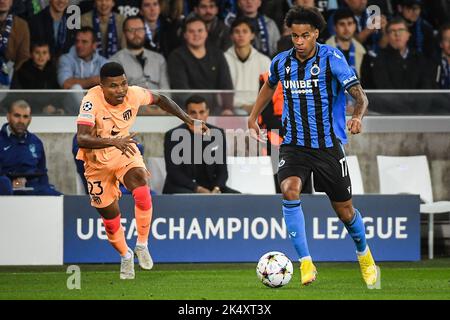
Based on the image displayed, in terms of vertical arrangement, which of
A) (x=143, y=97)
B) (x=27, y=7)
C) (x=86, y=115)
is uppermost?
(x=27, y=7)

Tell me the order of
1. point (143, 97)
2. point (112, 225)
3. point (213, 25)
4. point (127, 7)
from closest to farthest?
1. point (112, 225)
2. point (143, 97)
3. point (213, 25)
4. point (127, 7)

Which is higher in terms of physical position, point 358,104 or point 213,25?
point 213,25

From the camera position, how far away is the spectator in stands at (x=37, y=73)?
12398 millimetres

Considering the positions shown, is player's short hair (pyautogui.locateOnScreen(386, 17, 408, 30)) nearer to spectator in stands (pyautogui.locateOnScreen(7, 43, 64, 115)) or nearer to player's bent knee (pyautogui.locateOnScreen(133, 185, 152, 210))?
spectator in stands (pyautogui.locateOnScreen(7, 43, 64, 115))

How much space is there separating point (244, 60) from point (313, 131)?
4237mm

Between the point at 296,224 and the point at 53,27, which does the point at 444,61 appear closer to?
the point at 53,27

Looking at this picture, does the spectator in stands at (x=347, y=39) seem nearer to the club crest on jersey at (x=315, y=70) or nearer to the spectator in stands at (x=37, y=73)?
the spectator in stands at (x=37, y=73)

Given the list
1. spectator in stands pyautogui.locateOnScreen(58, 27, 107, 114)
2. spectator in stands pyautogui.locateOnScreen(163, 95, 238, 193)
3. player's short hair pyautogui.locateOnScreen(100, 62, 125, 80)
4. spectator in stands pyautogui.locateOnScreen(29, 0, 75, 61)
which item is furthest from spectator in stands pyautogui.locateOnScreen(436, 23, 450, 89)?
player's short hair pyautogui.locateOnScreen(100, 62, 125, 80)

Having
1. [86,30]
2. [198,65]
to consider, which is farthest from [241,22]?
[86,30]

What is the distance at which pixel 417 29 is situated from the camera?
13.9 meters

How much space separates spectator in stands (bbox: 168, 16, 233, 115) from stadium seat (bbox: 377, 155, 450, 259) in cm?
203

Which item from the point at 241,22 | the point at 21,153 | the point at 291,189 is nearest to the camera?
the point at 291,189
